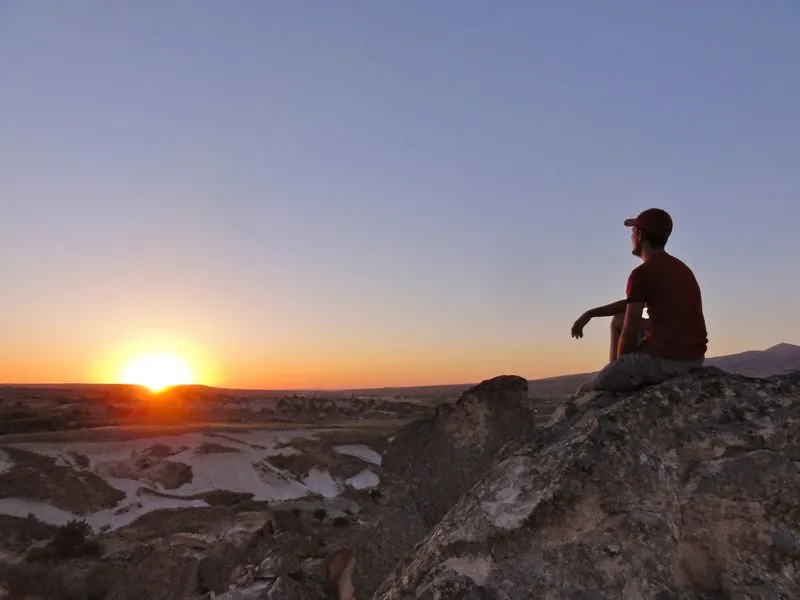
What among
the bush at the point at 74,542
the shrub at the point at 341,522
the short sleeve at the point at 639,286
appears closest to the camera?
the short sleeve at the point at 639,286

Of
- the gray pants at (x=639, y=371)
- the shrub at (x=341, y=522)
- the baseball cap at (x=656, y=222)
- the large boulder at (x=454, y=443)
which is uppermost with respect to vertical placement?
the baseball cap at (x=656, y=222)

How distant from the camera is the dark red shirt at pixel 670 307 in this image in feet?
12.9

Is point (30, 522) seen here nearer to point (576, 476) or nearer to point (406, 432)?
point (406, 432)

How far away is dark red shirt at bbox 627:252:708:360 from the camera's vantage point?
3922 millimetres

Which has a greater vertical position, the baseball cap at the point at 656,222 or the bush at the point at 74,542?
the baseball cap at the point at 656,222

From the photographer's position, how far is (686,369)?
152 inches

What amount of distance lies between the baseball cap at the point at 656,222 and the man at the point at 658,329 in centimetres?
15

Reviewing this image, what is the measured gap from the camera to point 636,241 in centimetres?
436

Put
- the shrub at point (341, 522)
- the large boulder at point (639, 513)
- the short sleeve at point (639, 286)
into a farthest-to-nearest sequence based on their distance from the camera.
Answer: the shrub at point (341, 522), the short sleeve at point (639, 286), the large boulder at point (639, 513)

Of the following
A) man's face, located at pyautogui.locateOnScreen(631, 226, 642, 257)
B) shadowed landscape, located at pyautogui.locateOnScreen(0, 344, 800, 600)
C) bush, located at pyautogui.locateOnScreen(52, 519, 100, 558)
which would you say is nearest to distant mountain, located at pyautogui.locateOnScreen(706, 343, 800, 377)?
shadowed landscape, located at pyautogui.locateOnScreen(0, 344, 800, 600)

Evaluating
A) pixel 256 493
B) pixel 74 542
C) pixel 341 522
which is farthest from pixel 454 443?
pixel 256 493

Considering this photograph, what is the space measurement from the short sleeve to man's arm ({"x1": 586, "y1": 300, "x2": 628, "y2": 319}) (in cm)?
21

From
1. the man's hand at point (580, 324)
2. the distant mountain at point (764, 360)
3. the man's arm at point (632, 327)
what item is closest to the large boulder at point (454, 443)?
the man's hand at point (580, 324)

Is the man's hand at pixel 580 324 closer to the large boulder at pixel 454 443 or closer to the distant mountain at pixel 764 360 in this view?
the large boulder at pixel 454 443
